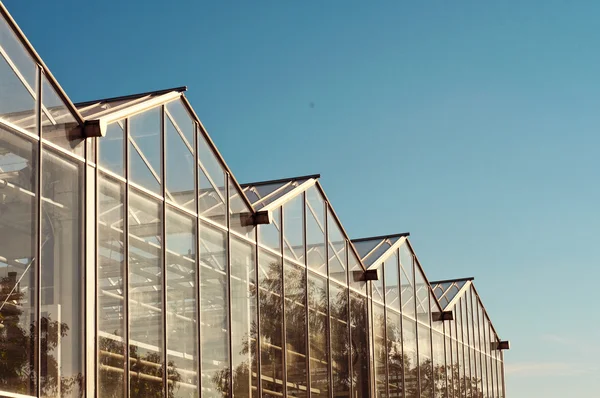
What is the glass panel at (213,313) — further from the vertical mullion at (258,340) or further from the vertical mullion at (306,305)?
the vertical mullion at (306,305)

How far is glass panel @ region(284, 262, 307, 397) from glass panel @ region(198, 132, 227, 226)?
3.90 meters

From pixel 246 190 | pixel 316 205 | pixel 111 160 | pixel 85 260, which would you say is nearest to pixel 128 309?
pixel 85 260

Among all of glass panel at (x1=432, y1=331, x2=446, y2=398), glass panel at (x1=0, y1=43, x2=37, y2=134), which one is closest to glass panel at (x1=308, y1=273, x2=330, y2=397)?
glass panel at (x1=432, y1=331, x2=446, y2=398)

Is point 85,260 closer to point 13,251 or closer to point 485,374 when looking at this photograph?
point 13,251

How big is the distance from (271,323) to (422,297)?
14713 mm

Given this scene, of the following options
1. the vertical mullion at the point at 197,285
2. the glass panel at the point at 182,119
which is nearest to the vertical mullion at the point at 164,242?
the glass panel at the point at 182,119

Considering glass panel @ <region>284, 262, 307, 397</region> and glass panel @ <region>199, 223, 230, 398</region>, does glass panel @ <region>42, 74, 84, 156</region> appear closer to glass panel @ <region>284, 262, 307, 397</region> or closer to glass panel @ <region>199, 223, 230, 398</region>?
glass panel @ <region>199, 223, 230, 398</region>

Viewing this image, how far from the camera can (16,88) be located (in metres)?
17.2

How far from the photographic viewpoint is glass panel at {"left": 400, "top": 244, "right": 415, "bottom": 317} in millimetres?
37312

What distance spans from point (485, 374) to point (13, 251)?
36.1m

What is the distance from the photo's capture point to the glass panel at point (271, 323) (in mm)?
25456

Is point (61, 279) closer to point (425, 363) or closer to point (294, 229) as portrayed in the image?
point (294, 229)

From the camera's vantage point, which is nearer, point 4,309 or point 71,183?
point 4,309

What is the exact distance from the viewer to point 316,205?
30.5 metres
